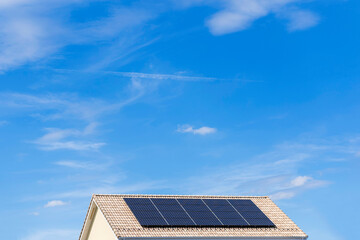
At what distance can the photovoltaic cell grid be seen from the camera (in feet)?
105

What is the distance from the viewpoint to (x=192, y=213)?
33.5 m

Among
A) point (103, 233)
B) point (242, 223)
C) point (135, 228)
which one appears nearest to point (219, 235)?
point (242, 223)

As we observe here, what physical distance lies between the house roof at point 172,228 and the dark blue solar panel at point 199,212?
60 centimetres

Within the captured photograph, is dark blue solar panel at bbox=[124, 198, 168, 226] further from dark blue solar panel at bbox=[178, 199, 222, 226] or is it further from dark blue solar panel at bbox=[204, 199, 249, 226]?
dark blue solar panel at bbox=[204, 199, 249, 226]

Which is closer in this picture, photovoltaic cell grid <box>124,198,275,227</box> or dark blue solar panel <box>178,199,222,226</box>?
photovoltaic cell grid <box>124,198,275,227</box>

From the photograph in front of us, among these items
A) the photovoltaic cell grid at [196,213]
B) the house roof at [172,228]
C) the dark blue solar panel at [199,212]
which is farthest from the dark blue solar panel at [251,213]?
the dark blue solar panel at [199,212]

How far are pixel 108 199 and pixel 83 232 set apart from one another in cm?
405

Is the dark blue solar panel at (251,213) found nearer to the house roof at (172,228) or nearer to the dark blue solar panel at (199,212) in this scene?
the house roof at (172,228)

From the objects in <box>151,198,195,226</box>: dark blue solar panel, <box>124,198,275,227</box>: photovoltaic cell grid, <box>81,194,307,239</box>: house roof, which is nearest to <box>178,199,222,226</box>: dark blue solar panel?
<box>124,198,275,227</box>: photovoltaic cell grid

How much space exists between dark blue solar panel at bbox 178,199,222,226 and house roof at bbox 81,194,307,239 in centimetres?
60

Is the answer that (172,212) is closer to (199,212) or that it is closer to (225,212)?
(199,212)

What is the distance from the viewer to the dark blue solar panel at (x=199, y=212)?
32.5 meters

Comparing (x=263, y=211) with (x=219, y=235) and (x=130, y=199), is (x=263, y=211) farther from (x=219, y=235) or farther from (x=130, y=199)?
(x=130, y=199)

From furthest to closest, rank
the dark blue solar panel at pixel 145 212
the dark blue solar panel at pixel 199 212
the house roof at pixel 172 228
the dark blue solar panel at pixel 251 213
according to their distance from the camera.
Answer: the dark blue solar panel at pixel 251 213 → the dark blue solar panel at pixel 199 212 → the dark blue solar panel at pixel 145 212 → the house roof at pixel 172 228
